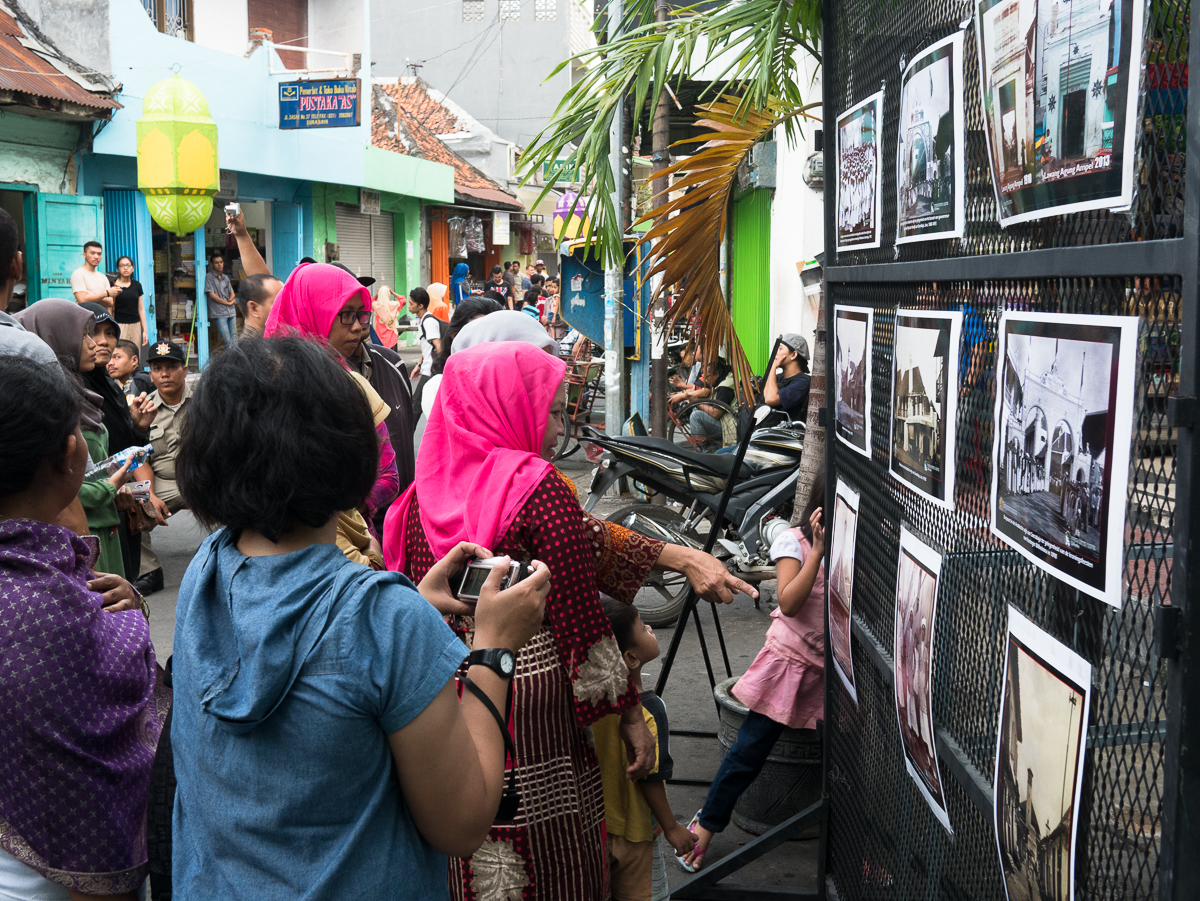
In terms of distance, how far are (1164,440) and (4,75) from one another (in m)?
14.3

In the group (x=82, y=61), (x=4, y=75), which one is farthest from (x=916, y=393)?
(x=82, y=61)

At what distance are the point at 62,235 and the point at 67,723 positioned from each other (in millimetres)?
14096

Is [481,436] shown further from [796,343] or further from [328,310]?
[796,343]

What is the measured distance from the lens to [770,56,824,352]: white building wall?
9125 mm

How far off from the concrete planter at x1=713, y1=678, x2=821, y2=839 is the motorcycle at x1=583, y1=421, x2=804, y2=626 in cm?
213

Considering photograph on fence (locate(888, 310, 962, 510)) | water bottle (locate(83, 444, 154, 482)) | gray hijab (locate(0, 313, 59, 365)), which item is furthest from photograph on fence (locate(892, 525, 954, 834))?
water bottle (locate(83, 444, 154, 482))

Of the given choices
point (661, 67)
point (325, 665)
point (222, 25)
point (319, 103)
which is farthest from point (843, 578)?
point (222, 25)

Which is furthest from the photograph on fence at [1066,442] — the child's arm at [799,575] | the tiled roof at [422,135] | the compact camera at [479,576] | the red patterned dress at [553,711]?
the tiled roof at [422,135]

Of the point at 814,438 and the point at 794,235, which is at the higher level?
the point at 794,235

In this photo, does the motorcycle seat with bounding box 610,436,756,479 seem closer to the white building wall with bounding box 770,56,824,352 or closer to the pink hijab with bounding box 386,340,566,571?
the white building wall with bounding box 770,56,824,352

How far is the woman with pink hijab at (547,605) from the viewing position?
2318 mm

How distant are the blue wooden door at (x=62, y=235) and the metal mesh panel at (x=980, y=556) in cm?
1331

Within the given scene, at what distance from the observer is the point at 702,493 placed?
639 cm

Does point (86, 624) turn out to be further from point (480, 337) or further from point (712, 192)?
point (712, 192)
